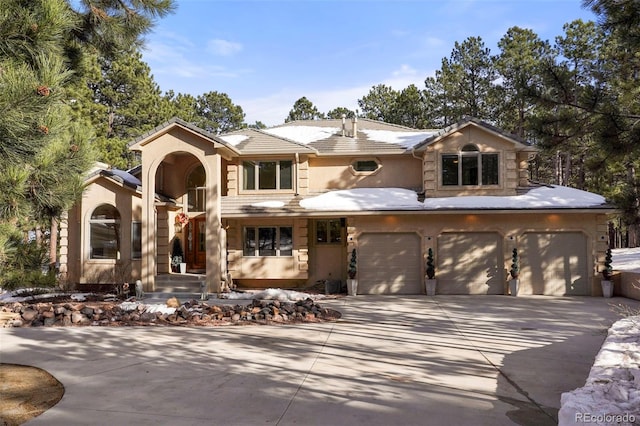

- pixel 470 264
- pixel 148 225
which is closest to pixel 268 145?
pixel 148 225

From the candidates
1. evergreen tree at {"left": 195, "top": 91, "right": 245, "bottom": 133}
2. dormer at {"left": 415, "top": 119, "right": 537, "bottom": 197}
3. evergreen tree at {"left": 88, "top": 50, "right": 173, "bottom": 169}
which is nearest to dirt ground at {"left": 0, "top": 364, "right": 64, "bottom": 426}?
dormer at {"left": 415, "top": 119, "right": 537, "bottom": 197}

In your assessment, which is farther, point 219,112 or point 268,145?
point 219,112

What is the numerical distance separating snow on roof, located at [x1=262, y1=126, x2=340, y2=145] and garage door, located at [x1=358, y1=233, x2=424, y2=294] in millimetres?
5462

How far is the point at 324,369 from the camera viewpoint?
6.48 meters

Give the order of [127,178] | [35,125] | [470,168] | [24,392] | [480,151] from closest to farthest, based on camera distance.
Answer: [35,125], [24,392], [480,151], [470,168], [127,178]

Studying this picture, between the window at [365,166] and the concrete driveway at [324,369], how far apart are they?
810 centimetres

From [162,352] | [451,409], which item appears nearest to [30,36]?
[162,352]

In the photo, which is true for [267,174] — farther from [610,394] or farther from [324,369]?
[610,394]

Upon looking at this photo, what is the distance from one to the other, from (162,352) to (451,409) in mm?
4935

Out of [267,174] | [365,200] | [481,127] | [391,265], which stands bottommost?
[391,265]

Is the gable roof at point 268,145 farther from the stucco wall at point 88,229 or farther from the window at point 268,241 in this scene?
the stucco wall at point 88,229

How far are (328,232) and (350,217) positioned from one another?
6.16ft

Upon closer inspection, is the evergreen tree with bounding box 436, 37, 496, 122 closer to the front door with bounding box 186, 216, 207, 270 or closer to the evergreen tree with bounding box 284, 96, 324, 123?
the evergreen tree with bounding box 284, 96, 324, 123

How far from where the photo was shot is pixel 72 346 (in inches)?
320
